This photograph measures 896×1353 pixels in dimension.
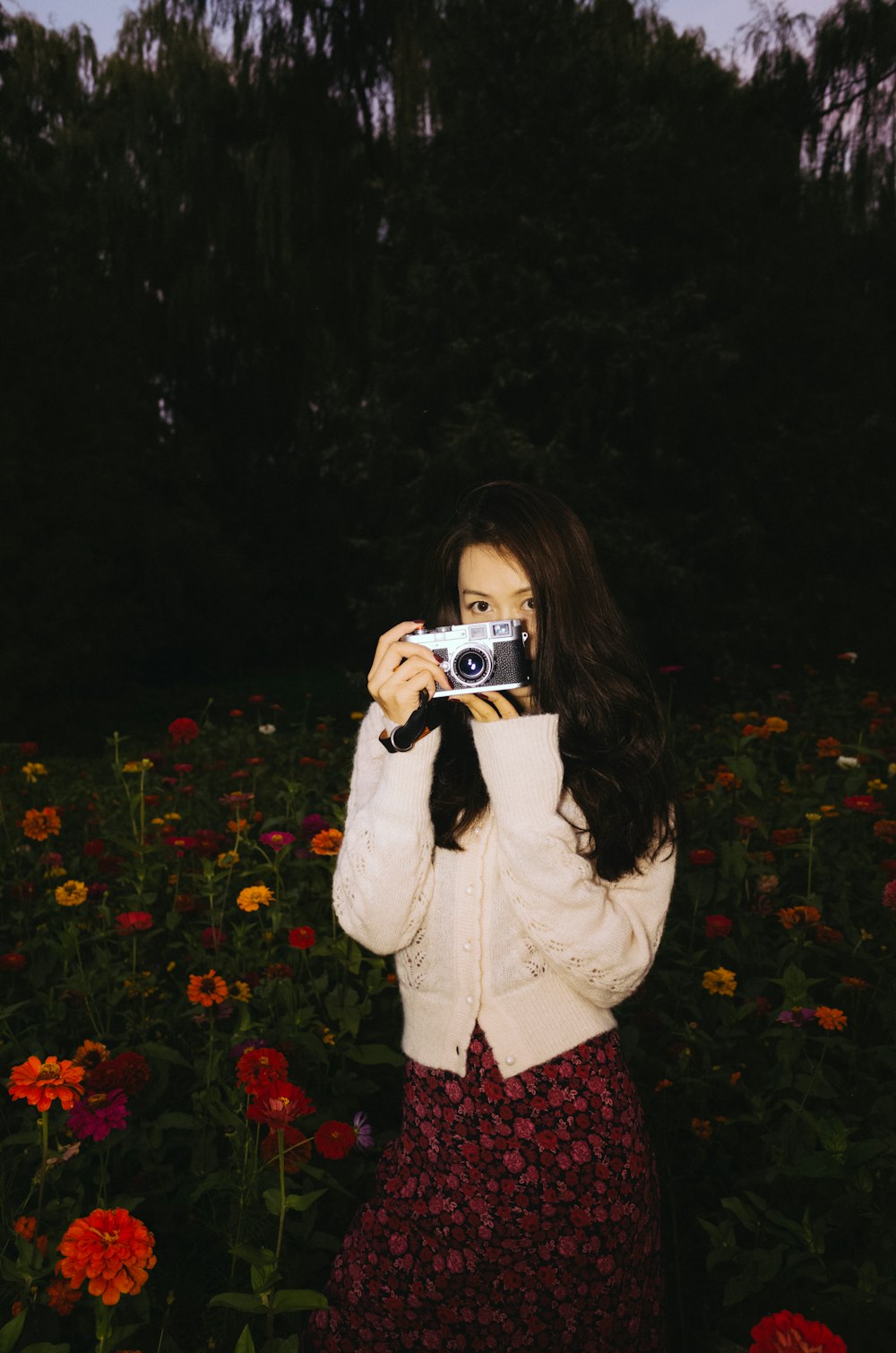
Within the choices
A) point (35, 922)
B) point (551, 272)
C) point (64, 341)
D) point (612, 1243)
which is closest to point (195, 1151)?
point (612, 1243)

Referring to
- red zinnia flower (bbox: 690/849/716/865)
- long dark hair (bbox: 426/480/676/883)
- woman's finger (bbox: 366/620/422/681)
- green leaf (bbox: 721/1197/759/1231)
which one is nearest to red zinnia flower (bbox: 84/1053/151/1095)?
long dark hair (bbox: 426/480/676/883)

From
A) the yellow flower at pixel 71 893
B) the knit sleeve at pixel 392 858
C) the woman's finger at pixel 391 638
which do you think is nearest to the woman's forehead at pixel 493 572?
the woman's finger at pixel 391 638

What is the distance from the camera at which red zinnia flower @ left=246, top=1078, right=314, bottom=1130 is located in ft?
3.98

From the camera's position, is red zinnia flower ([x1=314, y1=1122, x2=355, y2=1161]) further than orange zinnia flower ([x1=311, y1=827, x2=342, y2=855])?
No

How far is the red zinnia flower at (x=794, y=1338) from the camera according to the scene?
2.73 ft

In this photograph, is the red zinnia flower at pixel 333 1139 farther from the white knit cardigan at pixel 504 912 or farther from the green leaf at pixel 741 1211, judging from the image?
the green leaf at pixel 741 1211

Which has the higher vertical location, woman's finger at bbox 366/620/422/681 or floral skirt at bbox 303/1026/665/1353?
woman's finger at bbox 366/620/422/681

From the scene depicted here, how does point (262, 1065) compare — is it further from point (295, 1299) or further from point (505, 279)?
point (505, 279)

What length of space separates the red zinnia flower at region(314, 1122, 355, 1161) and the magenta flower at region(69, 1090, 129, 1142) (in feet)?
0.83

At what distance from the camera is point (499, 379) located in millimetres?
6863

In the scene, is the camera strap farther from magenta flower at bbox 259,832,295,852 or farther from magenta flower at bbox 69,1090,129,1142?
magenta flower at bbox 259,832,295,852

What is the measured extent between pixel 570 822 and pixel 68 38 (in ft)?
33.4

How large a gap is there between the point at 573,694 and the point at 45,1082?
88 centimetres

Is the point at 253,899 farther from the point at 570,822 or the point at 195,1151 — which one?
the point at 570,822
